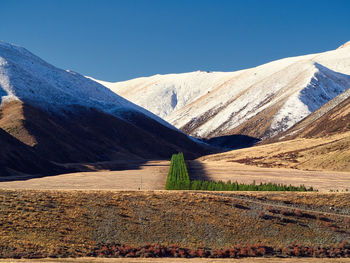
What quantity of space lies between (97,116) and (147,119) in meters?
27.8

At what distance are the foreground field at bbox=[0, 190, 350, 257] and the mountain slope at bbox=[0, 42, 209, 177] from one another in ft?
200

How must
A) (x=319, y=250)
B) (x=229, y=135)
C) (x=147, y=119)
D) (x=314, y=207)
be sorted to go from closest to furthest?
1. (x=319, y=250)
2. (x=314, y=207)
3. (x=147, y=119)
4. (x=229, y=135)

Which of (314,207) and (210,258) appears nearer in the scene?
(210,258)

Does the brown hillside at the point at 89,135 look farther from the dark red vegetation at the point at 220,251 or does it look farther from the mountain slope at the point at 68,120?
the dark red vegetation at the point at 220,251

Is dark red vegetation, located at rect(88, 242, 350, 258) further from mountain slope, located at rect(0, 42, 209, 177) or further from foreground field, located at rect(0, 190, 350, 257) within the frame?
mountain slope, located at rect(0, 42, 209, 177)

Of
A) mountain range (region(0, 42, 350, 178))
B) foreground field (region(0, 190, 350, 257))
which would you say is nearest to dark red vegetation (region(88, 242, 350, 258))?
foreground field (region(0, 190, 350, 257))

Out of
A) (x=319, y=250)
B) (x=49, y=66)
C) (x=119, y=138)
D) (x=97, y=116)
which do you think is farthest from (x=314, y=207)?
(x=49, y=66)

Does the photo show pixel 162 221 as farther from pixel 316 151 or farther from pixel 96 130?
pixel 96 130

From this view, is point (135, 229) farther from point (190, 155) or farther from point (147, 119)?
point (147, 119)

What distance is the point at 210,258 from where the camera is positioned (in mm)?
28984

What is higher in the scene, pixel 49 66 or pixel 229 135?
pixel 49 66

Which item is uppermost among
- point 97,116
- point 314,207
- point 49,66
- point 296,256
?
point 49,66

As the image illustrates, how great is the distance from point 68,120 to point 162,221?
4224 inches

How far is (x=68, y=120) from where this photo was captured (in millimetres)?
135750
